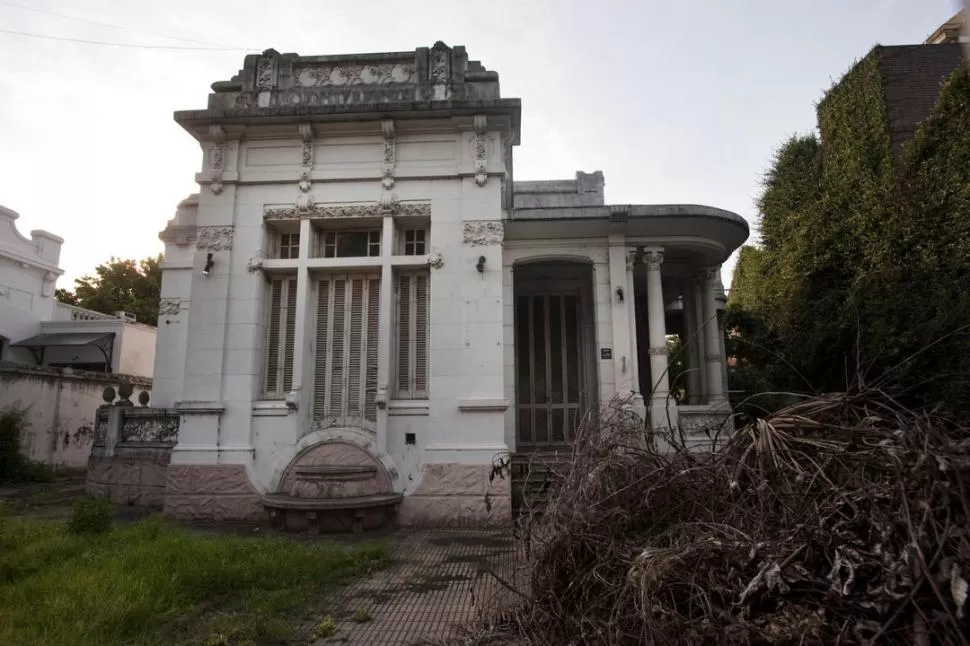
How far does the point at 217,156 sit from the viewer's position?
30.4ft

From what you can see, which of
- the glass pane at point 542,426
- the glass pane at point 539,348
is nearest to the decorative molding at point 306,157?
the glass pane at point 539,348

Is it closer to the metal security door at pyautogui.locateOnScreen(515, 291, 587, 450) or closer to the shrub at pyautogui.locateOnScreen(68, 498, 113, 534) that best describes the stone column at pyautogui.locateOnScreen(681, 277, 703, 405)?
the metal security door at pyautogui.locateOnScreen(515, 291, 587, 450)

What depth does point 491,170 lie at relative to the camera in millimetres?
8906

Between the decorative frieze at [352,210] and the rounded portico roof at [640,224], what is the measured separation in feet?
5.33

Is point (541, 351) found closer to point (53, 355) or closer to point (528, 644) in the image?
point (528, 644)

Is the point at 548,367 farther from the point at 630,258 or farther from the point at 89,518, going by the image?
Result: the point at 89,518

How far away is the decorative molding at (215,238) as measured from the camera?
9.03m

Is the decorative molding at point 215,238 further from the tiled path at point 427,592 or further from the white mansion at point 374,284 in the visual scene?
the tiled path at point 427,592

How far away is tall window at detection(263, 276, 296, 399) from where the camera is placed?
8961 millimetres

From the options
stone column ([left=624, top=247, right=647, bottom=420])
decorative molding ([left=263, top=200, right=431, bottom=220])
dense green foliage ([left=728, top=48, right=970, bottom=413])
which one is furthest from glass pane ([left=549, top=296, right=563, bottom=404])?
dense green foliage ([left=728, top=48, right=970, bottom=413])

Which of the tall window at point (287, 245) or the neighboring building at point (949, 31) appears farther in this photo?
the neighboring building at point (949, 31)

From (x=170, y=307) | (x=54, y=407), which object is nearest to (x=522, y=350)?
(x=170, y=307)

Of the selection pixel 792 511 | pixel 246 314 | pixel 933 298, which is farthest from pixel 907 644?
pixel 933 298

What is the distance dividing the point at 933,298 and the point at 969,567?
9807 mm
